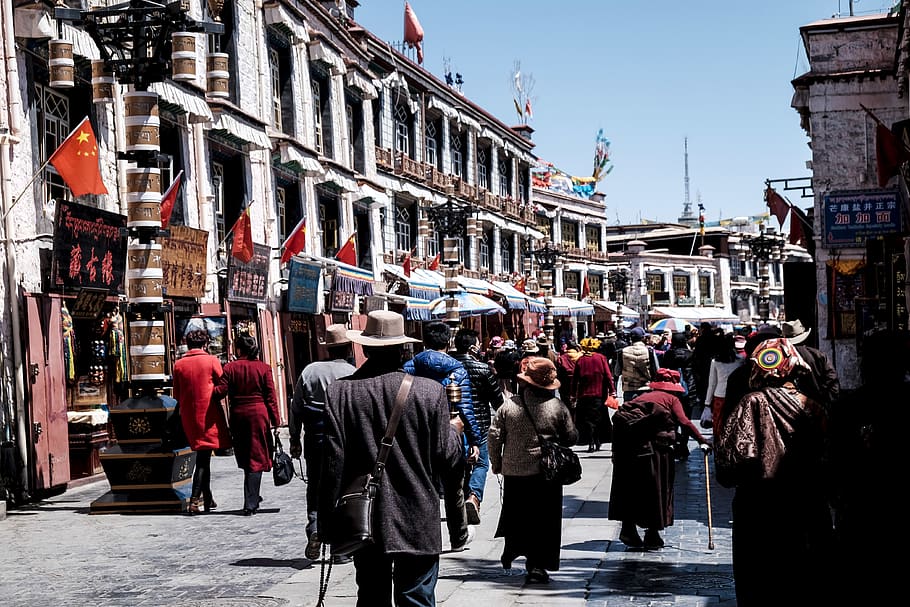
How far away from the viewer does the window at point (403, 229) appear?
35.4 m

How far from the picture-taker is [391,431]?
5215mm

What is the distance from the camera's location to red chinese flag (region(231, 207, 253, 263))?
796 inches

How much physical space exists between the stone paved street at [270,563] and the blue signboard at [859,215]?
13.5 meters

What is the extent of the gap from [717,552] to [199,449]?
5504 mm

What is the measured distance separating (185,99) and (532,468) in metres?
13.2

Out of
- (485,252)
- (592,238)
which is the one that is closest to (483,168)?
(485,252)

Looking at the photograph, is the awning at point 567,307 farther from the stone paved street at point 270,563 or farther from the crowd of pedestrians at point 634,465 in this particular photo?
the crowd of pedestrians at point 634,465

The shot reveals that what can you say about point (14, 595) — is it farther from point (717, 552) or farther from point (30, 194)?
point (30, 194)

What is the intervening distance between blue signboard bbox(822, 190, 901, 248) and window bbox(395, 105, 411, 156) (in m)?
15.5

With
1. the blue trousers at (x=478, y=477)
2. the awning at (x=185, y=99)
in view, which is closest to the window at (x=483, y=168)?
the awning at (x=185, y=99)

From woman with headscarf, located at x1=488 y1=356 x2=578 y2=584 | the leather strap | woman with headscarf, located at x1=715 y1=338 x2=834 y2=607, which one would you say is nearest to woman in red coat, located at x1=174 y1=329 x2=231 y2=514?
woman with headscarf, located at x1=488 y1=356 x2=578 y2=584

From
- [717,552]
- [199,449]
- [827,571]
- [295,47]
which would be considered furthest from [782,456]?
[295,47]

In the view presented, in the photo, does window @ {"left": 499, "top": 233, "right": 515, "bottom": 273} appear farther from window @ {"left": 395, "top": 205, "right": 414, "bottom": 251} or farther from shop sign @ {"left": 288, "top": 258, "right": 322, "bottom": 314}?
shop sign @ {"left": 288, "top": 258, "right": 322, "bottom": 314}

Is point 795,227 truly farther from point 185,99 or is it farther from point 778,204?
point 185,99
